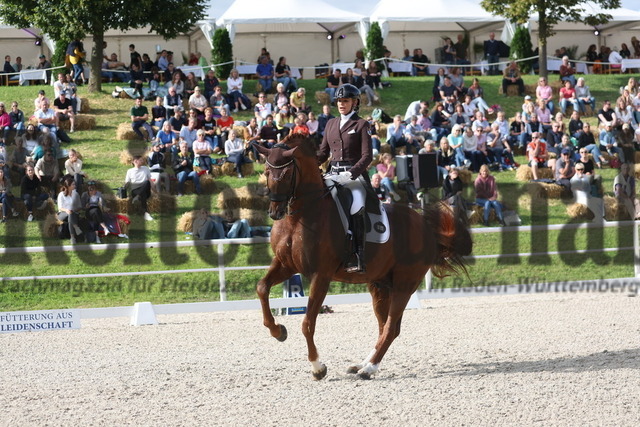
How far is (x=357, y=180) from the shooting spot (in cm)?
798

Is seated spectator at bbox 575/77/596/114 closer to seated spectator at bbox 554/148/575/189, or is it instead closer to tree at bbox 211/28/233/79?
seated spectator at bbox 554/148/575/189

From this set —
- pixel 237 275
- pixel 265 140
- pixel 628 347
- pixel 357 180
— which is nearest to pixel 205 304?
pixel 237 275

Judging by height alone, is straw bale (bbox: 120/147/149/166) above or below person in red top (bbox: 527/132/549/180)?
above

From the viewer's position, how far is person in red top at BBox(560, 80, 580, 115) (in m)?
24.1

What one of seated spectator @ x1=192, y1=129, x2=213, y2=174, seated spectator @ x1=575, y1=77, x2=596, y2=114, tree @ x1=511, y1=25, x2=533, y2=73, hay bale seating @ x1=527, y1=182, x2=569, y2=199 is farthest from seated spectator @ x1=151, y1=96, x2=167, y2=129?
tree @ x1=511, y1=25, x2=533, y2=73

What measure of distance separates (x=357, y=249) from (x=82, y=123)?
14663 mm

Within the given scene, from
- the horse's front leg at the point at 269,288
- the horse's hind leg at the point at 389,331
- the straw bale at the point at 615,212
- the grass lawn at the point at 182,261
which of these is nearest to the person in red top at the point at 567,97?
the grass lawn at the point at 182,261

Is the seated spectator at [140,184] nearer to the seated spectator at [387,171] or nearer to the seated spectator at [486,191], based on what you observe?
the seated spectator at [387,171]

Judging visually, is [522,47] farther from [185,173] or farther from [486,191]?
Result: [185,173]

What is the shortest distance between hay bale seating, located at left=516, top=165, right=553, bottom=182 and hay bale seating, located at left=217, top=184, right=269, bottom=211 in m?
5.82

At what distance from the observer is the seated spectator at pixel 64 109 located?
2066 centimetres

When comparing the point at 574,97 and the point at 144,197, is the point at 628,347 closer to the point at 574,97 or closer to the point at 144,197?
the point at 144,197

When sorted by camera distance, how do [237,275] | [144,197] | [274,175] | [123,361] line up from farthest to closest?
[144,197] < [237,275] < [123,361] < [274,175]

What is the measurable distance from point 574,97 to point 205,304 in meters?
15.7
